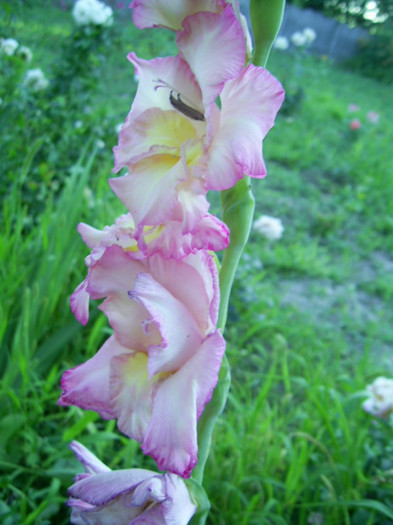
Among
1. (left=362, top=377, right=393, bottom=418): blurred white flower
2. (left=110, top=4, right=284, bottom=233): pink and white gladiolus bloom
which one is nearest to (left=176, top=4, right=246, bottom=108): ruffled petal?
(left=110, top=4, right=284, bottom=233): pink and white gladiolus bloom

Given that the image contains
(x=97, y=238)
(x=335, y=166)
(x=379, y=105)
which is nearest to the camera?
(x=97, y=238)

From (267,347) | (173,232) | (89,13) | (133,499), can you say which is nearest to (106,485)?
(133,499)

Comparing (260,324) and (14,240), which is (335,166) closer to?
(260,324)

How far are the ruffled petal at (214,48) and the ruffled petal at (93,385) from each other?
267 millimetres

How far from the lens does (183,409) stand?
41 cm

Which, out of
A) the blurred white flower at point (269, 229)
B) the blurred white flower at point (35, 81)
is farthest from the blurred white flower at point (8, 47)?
the blurred white flower at point (269, 229)

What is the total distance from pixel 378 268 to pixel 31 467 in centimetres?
231

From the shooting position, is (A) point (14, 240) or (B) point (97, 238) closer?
(B) point (97, 238)

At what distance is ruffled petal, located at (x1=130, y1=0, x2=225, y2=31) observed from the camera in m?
0.43

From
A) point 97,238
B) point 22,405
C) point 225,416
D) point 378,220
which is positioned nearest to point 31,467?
point 22,405

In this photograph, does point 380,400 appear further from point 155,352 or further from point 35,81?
point 35,81

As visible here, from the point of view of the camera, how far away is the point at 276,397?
5.51ft

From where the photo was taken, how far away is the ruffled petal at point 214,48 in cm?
41

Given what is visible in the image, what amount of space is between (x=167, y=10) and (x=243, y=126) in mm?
133
